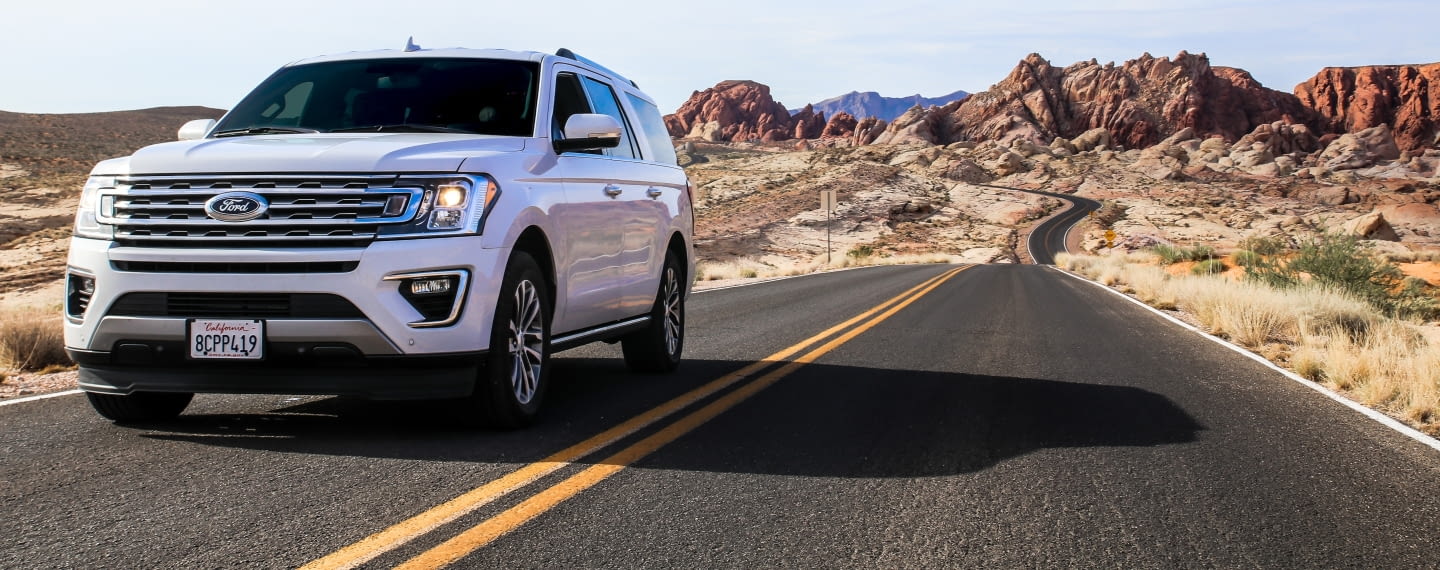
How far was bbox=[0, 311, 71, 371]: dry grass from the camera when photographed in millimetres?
8383

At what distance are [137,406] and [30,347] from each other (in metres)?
3.68

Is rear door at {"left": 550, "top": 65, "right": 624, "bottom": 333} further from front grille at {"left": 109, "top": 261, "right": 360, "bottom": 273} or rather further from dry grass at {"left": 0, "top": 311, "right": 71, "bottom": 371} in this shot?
dry grass at {"left": 0, "top": 311, "right": 71, "bottom": 371}

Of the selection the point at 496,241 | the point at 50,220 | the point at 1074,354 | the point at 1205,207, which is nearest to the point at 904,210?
the point at 1205,207

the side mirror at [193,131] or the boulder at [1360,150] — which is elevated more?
the side mirror at [193,131]

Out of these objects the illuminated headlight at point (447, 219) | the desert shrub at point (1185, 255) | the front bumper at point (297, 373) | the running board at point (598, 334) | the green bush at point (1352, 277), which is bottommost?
the desert shrub at point (1185, 255)

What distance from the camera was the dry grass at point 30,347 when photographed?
27.5ft

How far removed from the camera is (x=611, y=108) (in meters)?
7.99

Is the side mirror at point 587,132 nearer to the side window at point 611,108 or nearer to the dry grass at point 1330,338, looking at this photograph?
the side window at point 611,108

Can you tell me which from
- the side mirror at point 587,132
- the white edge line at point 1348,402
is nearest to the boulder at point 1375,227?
the white edge line at point 1348,402

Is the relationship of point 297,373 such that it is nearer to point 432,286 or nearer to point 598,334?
point 432,286

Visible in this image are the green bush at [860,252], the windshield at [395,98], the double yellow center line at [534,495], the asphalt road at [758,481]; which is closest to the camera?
the double yellow center line at [534,495]

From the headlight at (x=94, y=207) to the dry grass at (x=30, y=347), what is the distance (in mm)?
3524

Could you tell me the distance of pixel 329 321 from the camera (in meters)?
4.88

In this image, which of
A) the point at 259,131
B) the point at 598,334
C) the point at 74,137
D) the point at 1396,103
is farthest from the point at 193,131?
the point at 1396,103
